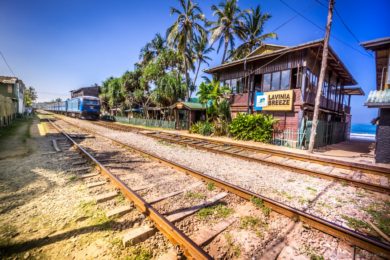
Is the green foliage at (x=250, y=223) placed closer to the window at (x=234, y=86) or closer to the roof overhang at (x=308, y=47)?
the roof overhang at (x=308, y=47)

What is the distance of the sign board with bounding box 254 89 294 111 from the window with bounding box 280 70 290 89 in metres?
0.78

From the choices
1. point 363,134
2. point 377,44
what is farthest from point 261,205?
point 363,134

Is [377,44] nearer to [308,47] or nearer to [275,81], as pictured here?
[308,47]

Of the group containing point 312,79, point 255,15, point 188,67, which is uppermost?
point 255,15

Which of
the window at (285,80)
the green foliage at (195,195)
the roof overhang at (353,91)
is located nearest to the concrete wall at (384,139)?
the window at (285,80)

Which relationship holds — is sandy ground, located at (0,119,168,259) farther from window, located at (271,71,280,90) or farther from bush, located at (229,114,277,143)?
window, located at (271,71,280,90)

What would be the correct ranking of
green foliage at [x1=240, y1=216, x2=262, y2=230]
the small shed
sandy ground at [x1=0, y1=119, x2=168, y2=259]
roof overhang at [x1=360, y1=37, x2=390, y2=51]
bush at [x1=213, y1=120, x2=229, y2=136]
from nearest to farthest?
sandy ground at [x1=0, y1=119, x2=168, y2=259] < green foliage at [x1=240, y1=216, x2=262, y2=230] < roof overhang at [x1=360, y1=37, x2=390, y2=51] < bush at [x1=213, y1=120, x2=229, y2=136] < the small shed

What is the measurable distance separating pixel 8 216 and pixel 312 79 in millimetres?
17733

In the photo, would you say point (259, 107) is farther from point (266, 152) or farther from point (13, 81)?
point (13, 81)

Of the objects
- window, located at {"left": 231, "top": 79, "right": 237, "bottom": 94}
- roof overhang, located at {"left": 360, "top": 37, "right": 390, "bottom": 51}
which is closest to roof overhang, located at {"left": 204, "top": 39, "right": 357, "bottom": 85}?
window, located at {"left": 231, "top": 79, "right": 237, "bottom": 94}

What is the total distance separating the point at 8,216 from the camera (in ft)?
10.1

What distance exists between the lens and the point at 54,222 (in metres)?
2.95

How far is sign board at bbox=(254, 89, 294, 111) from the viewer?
1305cm

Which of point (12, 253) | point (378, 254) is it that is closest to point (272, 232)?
point (378, 254)
